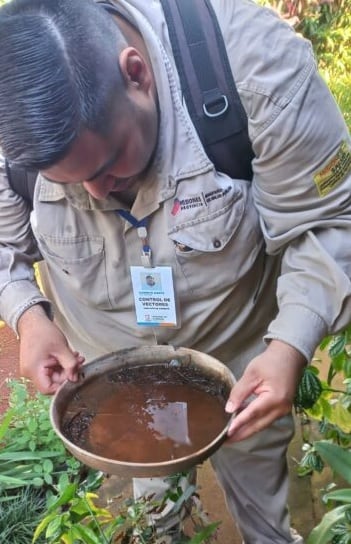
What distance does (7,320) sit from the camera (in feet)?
5.90

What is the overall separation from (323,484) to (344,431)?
1.55 feet

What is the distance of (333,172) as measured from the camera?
142 cm

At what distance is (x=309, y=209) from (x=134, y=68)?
467 millimetres

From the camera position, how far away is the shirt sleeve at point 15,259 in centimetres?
177

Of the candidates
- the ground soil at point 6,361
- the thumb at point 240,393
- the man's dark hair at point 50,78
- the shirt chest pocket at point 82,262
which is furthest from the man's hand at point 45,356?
the ground soil at point 6,361

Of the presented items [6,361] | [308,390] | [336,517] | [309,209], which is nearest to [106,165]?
[309,209]

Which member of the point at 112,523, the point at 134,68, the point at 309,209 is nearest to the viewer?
the point at 134,68

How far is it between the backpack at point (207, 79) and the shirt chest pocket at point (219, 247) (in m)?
0.13

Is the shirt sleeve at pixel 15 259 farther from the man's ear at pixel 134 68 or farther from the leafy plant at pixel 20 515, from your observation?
the leafy plant at pixel 20 515

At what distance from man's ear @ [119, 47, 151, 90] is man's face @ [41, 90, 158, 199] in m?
0.03

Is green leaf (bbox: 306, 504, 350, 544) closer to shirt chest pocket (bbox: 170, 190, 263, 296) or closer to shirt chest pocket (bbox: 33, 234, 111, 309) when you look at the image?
shirt chest pocket (bbox: 170, 190, 263, 296)

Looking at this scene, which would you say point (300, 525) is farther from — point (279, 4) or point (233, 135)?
point (279, 4)

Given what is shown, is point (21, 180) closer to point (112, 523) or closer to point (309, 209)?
point (309, 209)

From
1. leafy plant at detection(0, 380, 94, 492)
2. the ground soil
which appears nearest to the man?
leafy plant at detection(0, 380, 94, 492)
